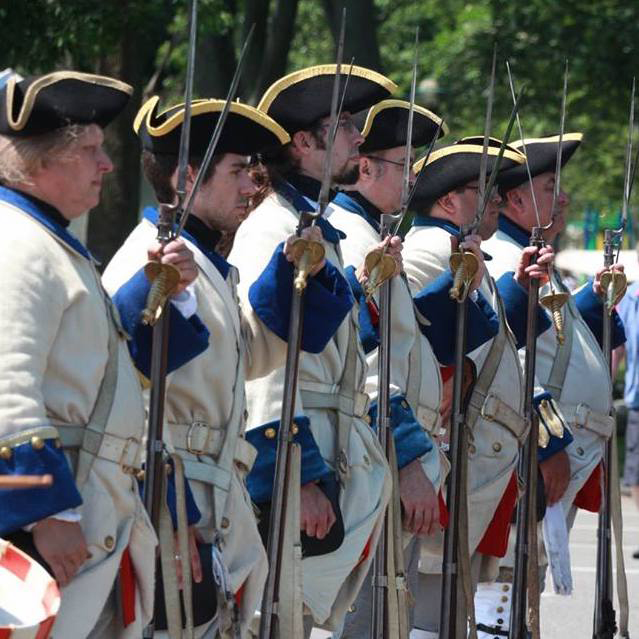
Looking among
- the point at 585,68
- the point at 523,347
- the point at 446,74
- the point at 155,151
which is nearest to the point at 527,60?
the point at 585,68

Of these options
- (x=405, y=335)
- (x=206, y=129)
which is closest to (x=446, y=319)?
(x=405, y=335)

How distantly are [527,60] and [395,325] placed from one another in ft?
45.4

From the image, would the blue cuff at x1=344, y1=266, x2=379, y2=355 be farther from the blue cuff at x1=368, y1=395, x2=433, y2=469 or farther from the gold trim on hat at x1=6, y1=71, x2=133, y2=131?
the gold trim on hat at x1=6, y1=71, x2=133, y2=131

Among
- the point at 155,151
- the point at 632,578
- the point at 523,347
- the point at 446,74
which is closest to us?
the point at 155,151

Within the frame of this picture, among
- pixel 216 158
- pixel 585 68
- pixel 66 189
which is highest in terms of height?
pixel 585 68

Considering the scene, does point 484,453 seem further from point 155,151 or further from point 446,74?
point 446,74

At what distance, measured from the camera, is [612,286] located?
22.4ft

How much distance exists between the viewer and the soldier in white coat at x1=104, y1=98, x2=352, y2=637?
4473 millimetres

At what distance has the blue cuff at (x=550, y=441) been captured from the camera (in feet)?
21.4

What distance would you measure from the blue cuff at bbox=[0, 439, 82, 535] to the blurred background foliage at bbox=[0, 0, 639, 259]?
315 inches

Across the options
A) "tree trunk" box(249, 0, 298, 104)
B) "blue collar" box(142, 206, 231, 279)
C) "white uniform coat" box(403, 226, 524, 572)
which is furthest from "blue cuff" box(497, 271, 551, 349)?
"tree trunk" box(249, 0, 298, 104)

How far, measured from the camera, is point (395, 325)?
5699 millimetres

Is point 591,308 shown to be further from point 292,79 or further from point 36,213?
point 36,213

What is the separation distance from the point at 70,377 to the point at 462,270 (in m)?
2.10
